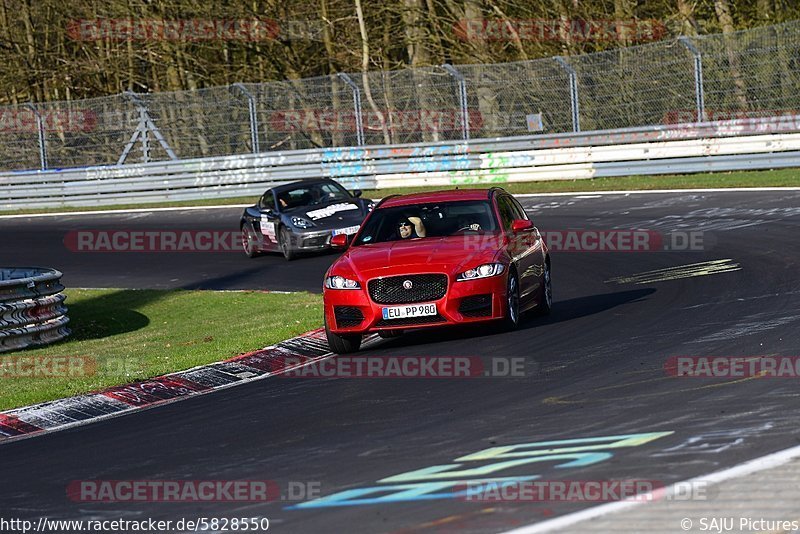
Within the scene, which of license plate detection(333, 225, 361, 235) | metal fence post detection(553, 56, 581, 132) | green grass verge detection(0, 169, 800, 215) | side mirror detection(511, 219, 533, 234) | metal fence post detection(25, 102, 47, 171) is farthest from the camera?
metal fence post detection(25, 102, 47, 171)

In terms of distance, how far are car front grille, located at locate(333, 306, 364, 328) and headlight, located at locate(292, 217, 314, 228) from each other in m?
8.82

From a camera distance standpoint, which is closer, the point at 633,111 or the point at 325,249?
the point at 325,249

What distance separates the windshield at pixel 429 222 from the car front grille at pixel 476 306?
1.12 m

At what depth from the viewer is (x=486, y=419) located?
7.69 meters

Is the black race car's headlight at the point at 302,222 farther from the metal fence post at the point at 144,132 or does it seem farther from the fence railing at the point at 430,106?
the metal fence post at the point at 144,132

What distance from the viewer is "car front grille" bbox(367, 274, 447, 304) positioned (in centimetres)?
1113

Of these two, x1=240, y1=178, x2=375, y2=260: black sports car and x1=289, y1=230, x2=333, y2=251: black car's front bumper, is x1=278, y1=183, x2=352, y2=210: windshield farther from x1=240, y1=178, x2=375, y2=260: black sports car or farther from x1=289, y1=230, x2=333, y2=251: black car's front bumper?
x1=289, y1=230, x2=333, y2=251: black car's front bumper

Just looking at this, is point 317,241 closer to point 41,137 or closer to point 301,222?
point 301,222

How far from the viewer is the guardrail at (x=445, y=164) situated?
82.2ft

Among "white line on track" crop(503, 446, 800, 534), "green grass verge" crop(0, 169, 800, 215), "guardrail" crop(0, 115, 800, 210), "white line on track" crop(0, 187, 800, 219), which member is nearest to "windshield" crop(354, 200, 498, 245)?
"white line on track" crop(503, 446, 800, 534)

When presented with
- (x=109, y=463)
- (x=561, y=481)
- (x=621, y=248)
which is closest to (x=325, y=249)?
(x=621, y=248)

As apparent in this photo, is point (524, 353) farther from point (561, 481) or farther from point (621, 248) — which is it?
point (621, 248)

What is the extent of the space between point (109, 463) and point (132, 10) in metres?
34.7

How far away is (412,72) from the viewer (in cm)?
2944
